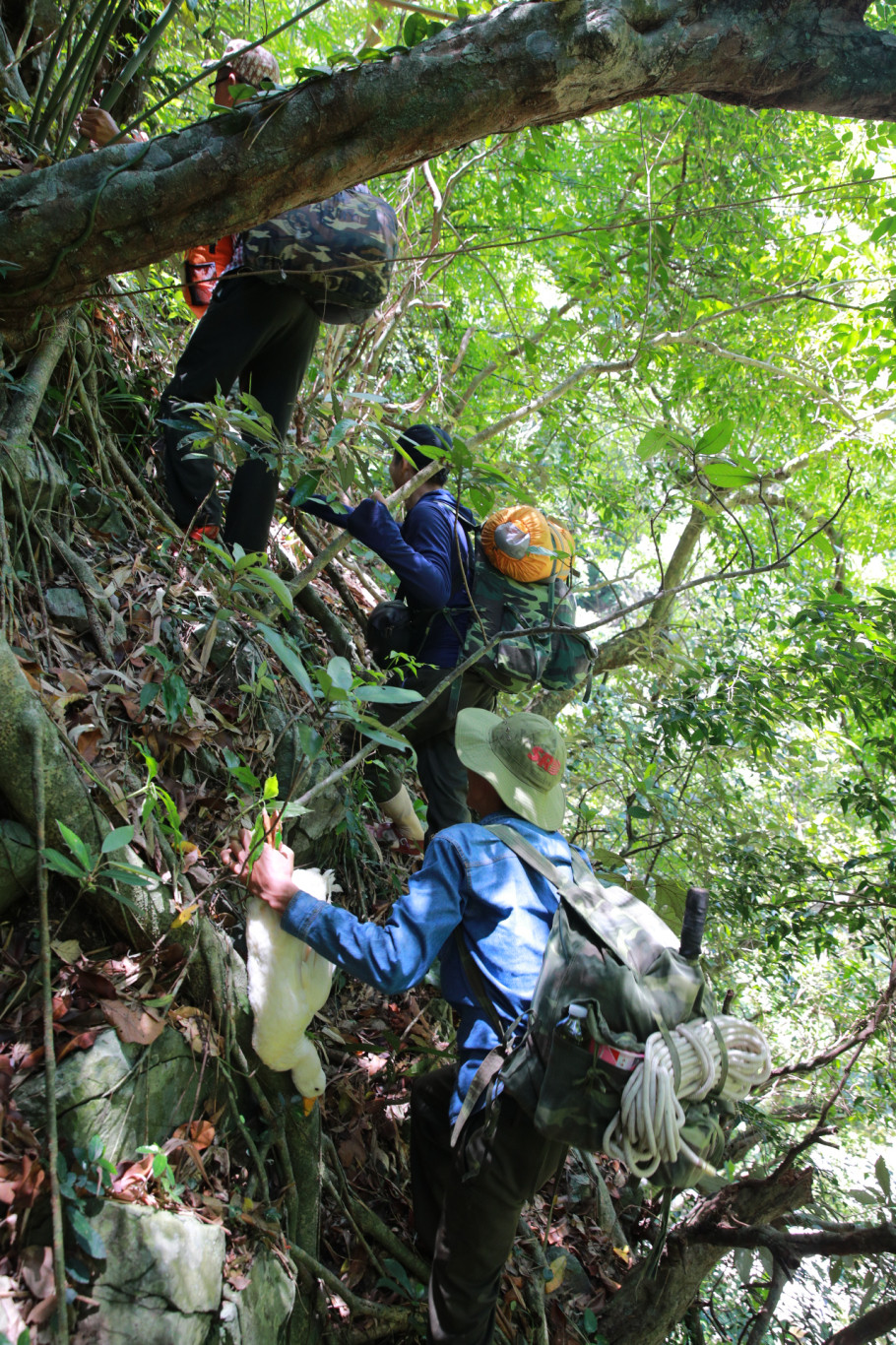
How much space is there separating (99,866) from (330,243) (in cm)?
229

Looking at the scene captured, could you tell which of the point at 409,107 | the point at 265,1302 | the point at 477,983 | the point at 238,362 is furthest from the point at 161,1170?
the point at 409,107

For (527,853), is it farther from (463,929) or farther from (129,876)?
(129,876)

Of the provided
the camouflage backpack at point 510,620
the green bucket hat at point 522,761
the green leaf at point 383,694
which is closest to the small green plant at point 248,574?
the green leaf at point 383,694

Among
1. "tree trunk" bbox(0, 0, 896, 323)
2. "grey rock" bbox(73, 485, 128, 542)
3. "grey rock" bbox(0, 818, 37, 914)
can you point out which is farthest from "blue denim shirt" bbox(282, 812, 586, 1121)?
"tree trunk" bbox(0, 0, 896, 323)

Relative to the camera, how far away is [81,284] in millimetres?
2631

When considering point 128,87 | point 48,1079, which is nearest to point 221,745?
point 48,1079

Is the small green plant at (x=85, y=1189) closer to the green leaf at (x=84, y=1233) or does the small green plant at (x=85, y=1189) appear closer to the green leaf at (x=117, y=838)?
the green leaf at (x=84, y=1233)

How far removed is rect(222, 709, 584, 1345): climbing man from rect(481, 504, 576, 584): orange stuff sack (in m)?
1.08

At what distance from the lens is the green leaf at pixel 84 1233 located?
6.00 feet

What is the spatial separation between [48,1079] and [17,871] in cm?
50

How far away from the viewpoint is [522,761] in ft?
9.20

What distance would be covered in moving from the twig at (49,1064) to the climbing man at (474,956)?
535 millimetres

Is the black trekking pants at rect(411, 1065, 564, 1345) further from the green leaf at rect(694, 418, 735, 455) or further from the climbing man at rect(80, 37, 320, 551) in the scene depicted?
the climbing man at rect(80, 37, 320, 551)

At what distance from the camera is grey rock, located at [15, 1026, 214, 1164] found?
6.32 ft
